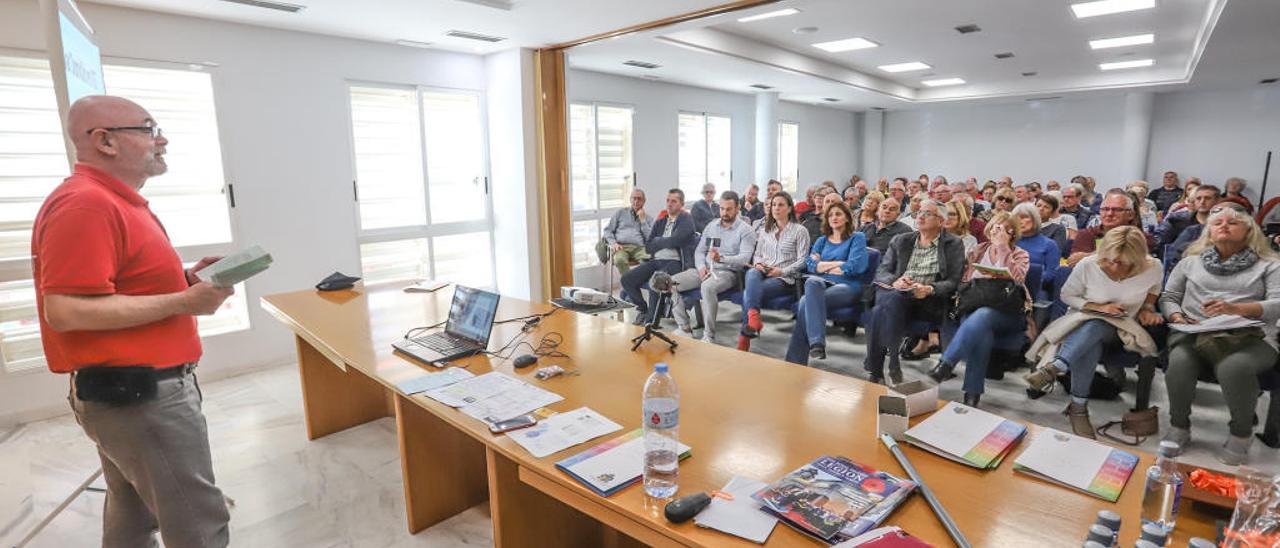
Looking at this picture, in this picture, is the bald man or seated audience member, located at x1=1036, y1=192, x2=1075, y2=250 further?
seated audience member, located at x1=1036, y1=192, x2=1075, y2=250

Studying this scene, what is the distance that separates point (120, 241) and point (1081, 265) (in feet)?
14.1

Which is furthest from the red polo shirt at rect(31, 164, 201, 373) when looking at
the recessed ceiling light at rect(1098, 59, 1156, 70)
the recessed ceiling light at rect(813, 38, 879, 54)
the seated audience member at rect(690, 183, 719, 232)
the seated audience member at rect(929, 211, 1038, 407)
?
the recessed ceiling light at rect(1098, 59, 1156, 70)

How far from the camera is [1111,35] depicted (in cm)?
664

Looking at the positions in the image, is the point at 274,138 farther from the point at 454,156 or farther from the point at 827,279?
the point at 827,279

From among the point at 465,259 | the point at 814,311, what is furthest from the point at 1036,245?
the point at 465,259

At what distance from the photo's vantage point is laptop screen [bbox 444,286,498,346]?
8.36ft

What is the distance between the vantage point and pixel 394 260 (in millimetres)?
5656

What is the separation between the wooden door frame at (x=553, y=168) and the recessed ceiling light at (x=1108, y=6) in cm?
448

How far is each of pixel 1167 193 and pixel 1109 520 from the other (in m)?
11.5

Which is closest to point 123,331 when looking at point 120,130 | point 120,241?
point 120,241

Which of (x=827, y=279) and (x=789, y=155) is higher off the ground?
(x=789, y=155)

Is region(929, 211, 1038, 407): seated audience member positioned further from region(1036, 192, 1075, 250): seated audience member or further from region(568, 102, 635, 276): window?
region(568, 102, 635, 276): window

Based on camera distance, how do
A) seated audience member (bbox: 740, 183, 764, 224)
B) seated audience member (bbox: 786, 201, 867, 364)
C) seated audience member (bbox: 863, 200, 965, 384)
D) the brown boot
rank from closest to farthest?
the brown boot
seated audience member (bbox: 863, 200, 965, 384)
seated audience member (bbox: 786, 201, 867, 364)
seated audience member (bbox: 740, 183, 764, 224)

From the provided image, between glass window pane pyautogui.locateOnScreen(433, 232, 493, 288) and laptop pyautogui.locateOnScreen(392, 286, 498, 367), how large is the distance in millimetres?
3341
